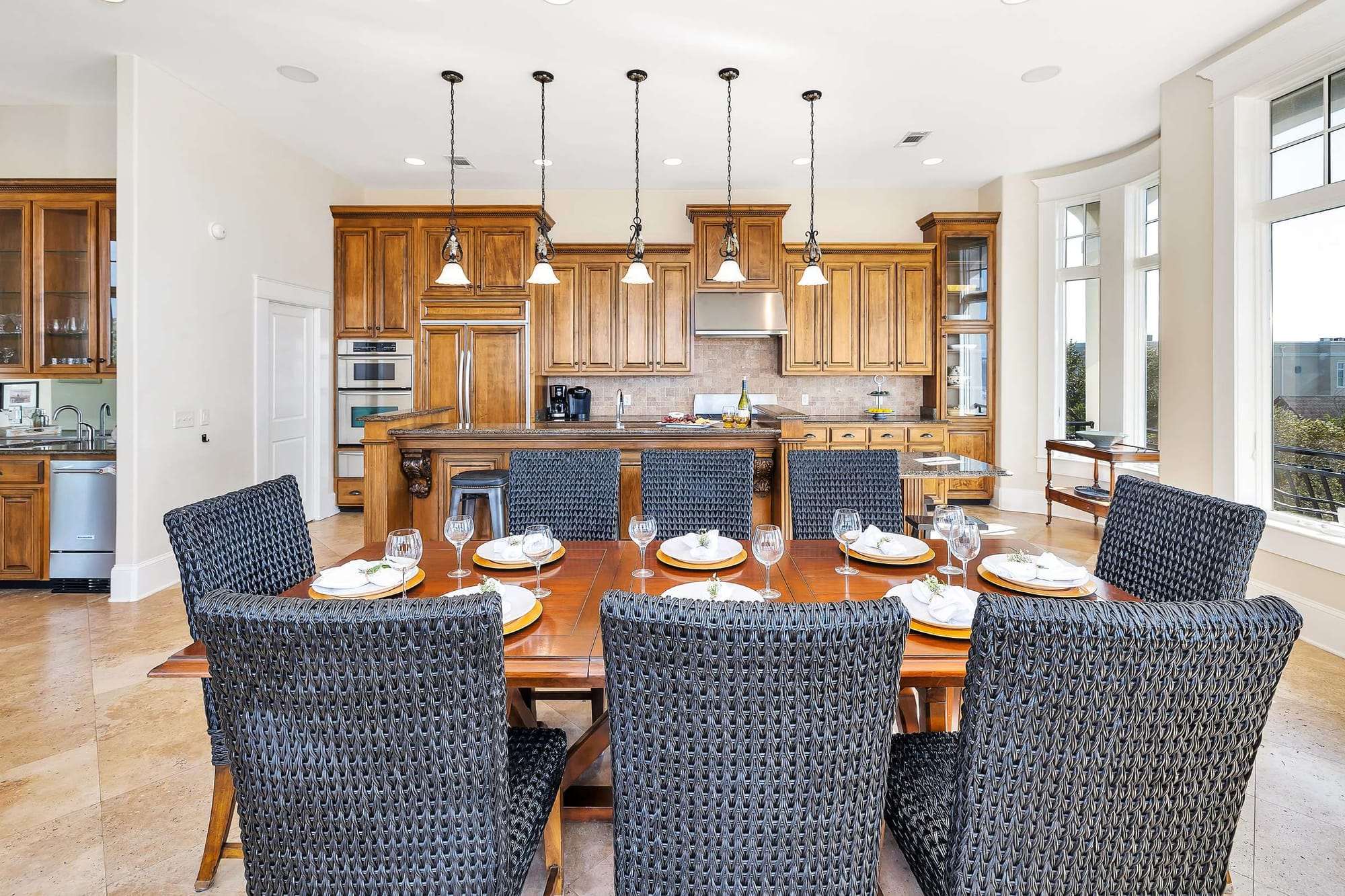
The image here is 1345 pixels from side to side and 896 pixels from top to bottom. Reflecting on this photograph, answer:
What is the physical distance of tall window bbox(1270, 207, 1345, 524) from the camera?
3053 millimetres

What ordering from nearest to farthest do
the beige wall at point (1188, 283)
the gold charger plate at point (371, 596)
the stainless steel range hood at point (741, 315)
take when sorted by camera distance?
1. the gold charger plate at point (371, 596)
2. the beige wall at point (1188, 283)
3. the stainless steel range hood at point (741, 315)

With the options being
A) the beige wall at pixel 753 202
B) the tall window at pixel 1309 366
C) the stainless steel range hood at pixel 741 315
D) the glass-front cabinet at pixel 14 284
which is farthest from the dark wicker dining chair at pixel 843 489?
the glass-front cabinet at pixel 14 284

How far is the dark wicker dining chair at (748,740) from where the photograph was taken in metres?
0.89

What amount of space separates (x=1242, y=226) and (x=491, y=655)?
426cm

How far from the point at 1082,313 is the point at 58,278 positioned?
7388 mm

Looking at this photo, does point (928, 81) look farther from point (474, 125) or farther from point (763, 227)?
point (474, 125)

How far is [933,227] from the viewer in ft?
19.6

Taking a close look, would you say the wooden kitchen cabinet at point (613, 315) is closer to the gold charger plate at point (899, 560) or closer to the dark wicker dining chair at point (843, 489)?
the dark wicker dining chair at point (843, 489)

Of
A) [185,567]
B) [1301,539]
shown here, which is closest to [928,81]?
[1301,539]

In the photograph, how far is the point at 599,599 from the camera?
1536 mm

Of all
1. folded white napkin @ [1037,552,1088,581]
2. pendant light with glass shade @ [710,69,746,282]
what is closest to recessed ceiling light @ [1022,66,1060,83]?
pendant light with glass shade @ [710,69,746,282]

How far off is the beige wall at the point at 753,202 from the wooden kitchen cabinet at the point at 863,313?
338 millimetres

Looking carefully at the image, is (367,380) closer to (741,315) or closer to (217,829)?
(741,315)

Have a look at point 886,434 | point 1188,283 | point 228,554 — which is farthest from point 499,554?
point 886,434
